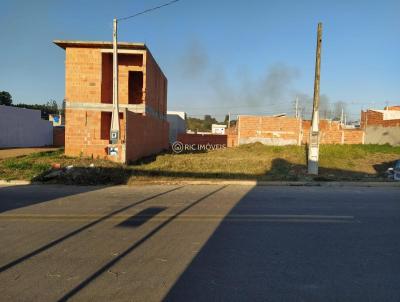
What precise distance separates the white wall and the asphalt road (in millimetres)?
24549

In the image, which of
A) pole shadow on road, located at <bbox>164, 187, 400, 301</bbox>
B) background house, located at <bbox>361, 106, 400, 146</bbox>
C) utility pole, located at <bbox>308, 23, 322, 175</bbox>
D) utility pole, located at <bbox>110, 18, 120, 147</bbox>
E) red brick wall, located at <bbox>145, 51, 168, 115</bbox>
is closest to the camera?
pole shadow on road, located at <bbox>164, 187, 400, 301</bbox>

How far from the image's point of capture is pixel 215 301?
349cm

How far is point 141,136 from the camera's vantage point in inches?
765

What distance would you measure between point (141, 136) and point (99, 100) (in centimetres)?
311

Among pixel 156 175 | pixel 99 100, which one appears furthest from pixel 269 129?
pixel 156 175

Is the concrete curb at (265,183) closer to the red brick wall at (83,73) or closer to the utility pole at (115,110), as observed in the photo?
the utility pole at (115,110)

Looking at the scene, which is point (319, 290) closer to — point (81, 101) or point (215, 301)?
point (215, 301)

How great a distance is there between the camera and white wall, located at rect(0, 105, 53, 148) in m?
30.4

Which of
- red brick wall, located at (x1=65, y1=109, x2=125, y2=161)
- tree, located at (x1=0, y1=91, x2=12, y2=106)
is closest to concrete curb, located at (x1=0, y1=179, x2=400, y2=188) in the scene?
red brick wall, located at (x1=65, y1=109, x2=125, y2=161)

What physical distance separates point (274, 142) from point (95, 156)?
74.8ft

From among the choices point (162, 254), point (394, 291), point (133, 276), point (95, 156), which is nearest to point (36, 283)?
point (133, 276)

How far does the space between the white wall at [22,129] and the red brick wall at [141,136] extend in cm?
1385

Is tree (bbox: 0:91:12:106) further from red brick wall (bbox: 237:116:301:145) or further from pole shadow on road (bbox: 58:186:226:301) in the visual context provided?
pole shadow on road (bbox: 58:186:226:301)

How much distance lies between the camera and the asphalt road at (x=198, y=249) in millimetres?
3756
